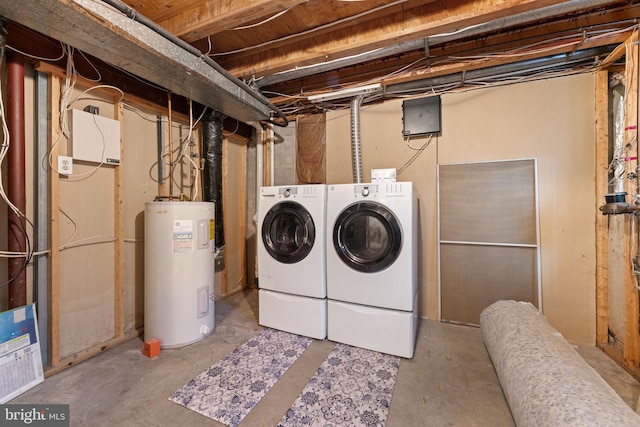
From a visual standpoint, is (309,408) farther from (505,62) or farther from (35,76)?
(505,62)

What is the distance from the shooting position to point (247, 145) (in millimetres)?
3643

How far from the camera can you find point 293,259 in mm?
2297

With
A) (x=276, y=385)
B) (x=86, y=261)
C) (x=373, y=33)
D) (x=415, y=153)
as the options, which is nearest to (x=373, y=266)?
(x=276, y=385)

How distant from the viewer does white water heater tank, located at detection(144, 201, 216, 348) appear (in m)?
2.04

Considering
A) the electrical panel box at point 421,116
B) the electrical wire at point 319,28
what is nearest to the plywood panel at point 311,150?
the electrical panel box at point 421,116

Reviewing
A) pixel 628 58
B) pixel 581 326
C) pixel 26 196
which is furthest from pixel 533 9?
pixel 26 196

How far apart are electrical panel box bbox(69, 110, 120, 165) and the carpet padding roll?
3.03 meters

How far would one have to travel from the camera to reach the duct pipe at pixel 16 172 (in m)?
1.59

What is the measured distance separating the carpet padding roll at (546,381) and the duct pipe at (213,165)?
250 cm

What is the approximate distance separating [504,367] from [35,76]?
11.4 ft

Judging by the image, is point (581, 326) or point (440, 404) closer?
point (440, 404)

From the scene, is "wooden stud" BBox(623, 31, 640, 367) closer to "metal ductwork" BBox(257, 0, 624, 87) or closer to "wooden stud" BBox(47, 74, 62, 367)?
"metal ductwork" BBox(257, 0, 624, 87)

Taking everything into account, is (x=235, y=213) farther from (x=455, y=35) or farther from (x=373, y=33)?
(x=455, y=35)

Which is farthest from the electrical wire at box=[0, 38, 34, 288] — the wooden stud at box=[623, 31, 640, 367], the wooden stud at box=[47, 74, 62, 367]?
the wooden stud at box=[623, 31, 640, 367]
